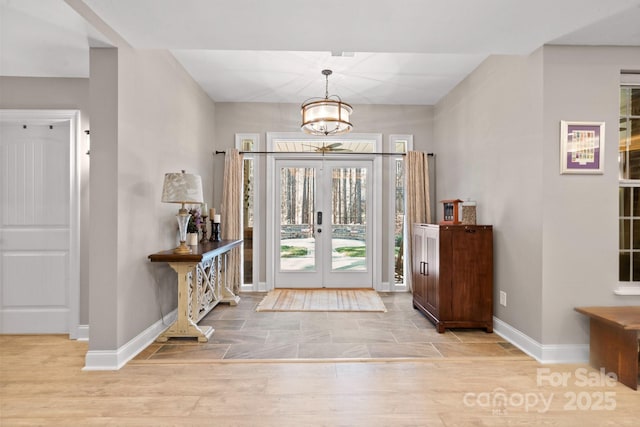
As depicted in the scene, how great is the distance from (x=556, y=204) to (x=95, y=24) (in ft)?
12.2

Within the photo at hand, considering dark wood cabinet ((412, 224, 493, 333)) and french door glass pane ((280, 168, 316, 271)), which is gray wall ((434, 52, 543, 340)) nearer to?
dark wood cabinet ((412, 224, 493, 333))

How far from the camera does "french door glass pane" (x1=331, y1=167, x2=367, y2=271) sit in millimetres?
5492

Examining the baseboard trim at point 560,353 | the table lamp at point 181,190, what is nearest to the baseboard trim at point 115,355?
the table lamp at point 181,190

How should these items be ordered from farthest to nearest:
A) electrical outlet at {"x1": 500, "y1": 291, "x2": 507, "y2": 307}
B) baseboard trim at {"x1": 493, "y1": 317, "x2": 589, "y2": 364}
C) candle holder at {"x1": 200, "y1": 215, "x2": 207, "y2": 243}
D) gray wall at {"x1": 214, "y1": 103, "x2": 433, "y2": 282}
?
gray wall at {"x1": 214, "y1": 103, "x2": 433, "y2": 282} → candle holder at {"x1": 200, "y1": 215, "x2": 207, "y2": 243} → electrical outlet at {"x1": 500, "y1": 291, "x2": 507, "y2": 307} → baseboard trim at {"x1": 493, "y1": 317, "x2": 589, "y2": 364}

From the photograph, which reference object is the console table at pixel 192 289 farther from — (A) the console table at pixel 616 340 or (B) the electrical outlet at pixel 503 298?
(A) the console table at pixel 616 340

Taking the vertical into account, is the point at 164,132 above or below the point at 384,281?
above

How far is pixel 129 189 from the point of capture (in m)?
2.89

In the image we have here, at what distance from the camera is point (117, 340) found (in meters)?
2.72

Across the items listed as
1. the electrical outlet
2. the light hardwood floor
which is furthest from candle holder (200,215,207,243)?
the electrical outlet

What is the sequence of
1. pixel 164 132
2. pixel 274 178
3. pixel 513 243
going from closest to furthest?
pixel 513 243, pixel 164 132, pixel 274 178

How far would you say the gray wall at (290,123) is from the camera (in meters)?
5.34

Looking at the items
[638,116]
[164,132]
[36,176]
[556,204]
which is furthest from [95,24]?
[638,116]

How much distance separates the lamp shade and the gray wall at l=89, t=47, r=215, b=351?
0.22 meters

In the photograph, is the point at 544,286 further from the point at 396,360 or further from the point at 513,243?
the point at 396,360
